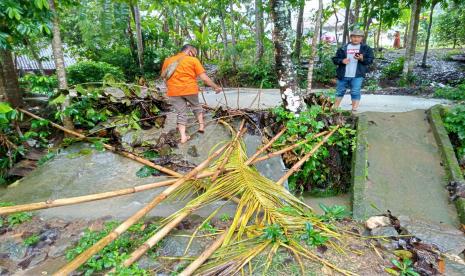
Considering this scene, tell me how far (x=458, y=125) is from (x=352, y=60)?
6.16ft

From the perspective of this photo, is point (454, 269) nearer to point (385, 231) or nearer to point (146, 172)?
point (385, 231)

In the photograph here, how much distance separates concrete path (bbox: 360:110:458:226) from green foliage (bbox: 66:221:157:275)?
262cm

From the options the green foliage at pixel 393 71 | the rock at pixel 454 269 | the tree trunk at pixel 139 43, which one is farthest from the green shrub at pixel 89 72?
the rock at pixel 454 269

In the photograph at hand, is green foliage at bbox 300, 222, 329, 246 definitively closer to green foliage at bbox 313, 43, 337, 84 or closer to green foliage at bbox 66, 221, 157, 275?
green foliage at bbox 66, 221, 157, 275

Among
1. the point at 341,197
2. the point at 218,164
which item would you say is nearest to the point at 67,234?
the point at 218,164

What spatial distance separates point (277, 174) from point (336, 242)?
5.65ft

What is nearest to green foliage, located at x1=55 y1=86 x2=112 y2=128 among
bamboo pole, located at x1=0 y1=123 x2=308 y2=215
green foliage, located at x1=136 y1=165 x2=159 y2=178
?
green foliage, located at x1=136 y1=165 x2=159 y2=178

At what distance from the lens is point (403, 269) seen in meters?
2.66

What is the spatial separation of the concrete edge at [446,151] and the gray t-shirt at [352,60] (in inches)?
56.7

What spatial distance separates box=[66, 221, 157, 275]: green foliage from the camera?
8.66 feet

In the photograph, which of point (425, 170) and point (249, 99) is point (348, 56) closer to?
point (425, 170)

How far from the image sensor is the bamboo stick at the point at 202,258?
8.27 ft

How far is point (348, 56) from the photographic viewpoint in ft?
17.4

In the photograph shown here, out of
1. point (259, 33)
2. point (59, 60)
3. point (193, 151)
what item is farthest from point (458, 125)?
point (259, 33)
